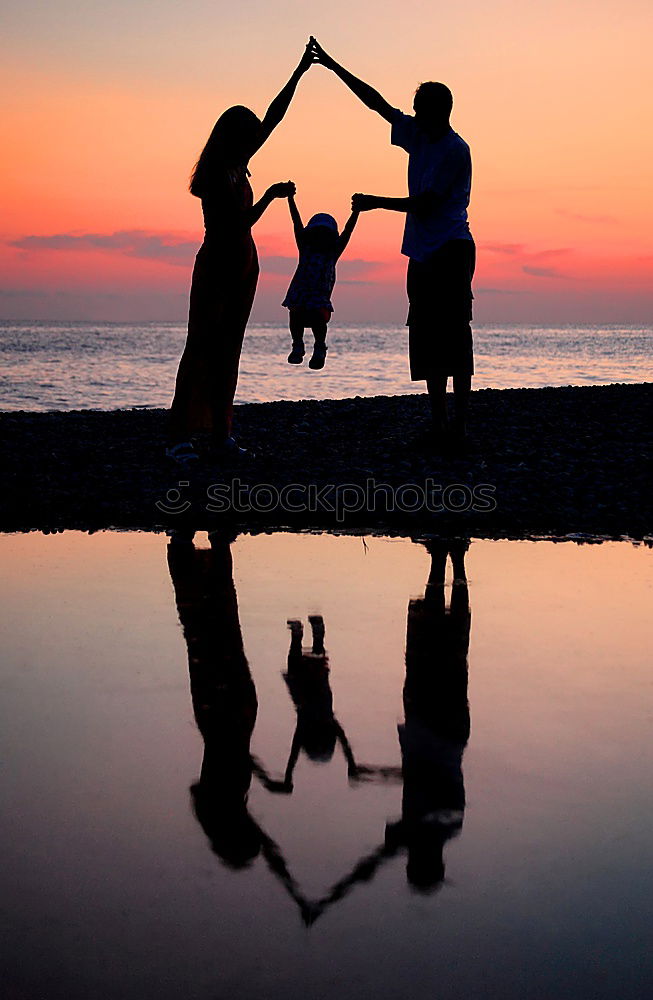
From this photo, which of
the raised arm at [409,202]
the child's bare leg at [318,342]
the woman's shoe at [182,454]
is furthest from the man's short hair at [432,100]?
the woman's shoe at [182,454]

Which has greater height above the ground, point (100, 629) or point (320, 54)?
point (320, 54)

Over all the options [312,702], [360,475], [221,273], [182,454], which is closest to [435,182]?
[221,273]

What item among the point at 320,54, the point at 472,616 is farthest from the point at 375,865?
the point at 320,54

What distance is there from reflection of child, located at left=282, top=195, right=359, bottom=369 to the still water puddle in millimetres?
5141

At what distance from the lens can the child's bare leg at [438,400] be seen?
8.41 meters

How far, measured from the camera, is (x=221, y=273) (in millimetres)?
8461

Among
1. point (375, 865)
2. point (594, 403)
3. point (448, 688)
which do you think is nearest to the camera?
point (375, 865)

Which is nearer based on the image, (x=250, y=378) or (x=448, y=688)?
(x=448, y=688)

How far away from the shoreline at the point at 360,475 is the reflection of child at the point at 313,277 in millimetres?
998

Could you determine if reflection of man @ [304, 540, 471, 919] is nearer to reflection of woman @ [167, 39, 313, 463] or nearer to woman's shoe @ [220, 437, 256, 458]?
woman's shoe @ [220, 437, 256, 458]

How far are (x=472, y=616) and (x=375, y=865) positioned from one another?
83.4 inches

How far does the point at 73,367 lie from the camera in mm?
43844

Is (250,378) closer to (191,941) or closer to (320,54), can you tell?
(320,54)

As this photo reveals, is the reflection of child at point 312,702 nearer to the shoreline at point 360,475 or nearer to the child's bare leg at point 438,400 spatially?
the shoreline at point 360,475
